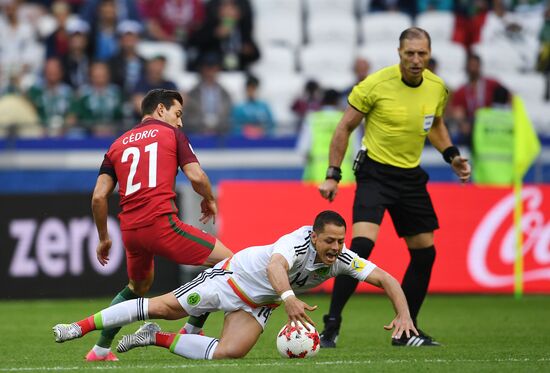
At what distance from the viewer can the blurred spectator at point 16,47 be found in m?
18.2

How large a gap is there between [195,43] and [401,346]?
10539mm

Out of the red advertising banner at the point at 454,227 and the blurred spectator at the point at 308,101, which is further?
the blurred spectator at the point at 308,101

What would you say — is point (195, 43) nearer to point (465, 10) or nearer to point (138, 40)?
point (138, 40)

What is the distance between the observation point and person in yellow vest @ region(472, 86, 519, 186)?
16.3 metres

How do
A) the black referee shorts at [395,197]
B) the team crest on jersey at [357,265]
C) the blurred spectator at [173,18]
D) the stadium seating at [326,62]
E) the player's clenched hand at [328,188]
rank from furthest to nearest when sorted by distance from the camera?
1. the stadium seating at [326,62]
2. the blurred spectator at [173,18]
3. the black referee shorts at [395,197]
4. the player's clenched hand at [328,188]
5. the team crest on jersey at [357,265]

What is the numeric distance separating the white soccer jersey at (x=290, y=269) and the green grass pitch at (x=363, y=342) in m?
0.45

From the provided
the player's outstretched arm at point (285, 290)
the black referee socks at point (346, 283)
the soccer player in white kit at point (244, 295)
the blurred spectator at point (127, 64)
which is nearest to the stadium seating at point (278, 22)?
the blurred spectator at point (127, 64)

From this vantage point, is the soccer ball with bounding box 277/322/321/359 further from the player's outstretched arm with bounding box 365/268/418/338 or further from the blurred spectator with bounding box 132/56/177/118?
the blurred spectator with bounding box 132/56/177/118

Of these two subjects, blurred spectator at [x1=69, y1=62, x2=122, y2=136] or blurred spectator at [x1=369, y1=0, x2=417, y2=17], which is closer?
blurred spectator at [x1=69, y1=62, x2=122, y2=136]

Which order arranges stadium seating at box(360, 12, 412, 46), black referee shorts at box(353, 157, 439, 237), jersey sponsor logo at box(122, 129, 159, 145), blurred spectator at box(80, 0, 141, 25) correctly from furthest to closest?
stadium seating at box(360, 12, 412, 46) < blurred spectator at box(80, 0, 141, 25) < black referee shorts at box(353, 157, 439, 237) < jersey sponsor logo at box(122, 129, 159, 145)

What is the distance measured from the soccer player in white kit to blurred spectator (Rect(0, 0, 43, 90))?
35.1 ft

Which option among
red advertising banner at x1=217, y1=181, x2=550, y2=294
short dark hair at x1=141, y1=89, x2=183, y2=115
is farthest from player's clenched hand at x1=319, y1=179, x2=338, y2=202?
red advertising banner at x1=217, y1=181, x2=550, y2=294

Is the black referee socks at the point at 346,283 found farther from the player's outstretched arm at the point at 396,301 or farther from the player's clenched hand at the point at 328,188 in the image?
the player's outstretched arm at the point at 396,301

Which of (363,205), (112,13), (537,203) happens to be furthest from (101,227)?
(112,13)
